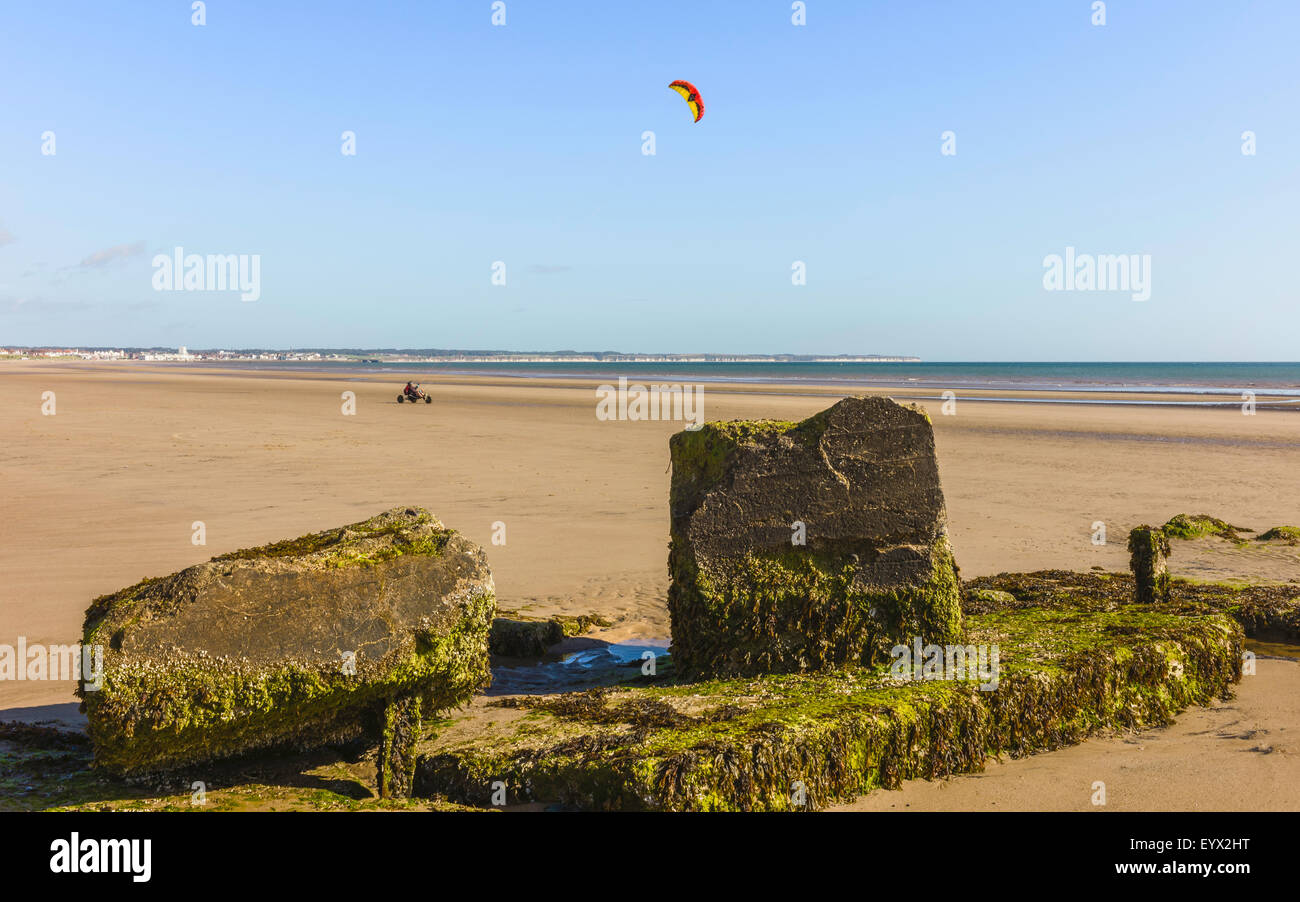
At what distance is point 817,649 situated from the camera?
20.1 ft

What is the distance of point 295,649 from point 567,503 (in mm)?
11615

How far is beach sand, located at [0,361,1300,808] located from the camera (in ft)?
21.2

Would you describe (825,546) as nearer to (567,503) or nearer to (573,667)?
(573,667)

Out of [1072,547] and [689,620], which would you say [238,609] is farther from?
[1072,547]

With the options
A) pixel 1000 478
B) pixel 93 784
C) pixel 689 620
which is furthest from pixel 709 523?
pixel 1000 478

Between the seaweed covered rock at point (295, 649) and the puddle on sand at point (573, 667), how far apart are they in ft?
6.07

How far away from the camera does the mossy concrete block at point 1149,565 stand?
799 centimetres

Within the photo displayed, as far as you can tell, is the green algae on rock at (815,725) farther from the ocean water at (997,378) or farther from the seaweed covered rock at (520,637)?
the ocean water at (997,378)

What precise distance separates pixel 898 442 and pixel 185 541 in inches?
394

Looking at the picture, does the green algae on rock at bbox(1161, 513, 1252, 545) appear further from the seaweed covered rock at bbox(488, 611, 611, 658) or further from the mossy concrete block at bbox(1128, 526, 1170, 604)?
the seaweed covered rock at bbox(488, 611, 611, 658)

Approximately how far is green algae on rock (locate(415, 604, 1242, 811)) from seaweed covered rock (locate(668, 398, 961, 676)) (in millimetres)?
273

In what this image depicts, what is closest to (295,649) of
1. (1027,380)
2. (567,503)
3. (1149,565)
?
(1149,565)

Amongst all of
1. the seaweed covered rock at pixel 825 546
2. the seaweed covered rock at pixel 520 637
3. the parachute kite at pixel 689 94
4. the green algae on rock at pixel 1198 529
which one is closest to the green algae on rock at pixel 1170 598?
the seaweed covered rock at pixel 825 546

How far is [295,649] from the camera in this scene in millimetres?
4238
